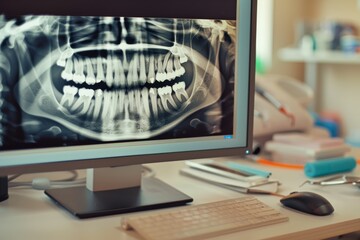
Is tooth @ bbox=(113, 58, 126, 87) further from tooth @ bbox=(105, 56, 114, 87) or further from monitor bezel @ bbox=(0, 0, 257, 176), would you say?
monitor bezel @ bbox=(0, 0, 257, 176)

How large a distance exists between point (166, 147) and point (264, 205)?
0.23m

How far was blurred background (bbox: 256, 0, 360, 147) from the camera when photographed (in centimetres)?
383

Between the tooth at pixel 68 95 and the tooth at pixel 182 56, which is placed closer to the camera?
the tooth at pixel 68 95

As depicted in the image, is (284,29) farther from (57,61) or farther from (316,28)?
(57,61)

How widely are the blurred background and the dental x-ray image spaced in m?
2.59

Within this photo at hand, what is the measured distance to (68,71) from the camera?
1103 mm

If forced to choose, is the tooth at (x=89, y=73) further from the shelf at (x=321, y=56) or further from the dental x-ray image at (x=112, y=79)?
the shelf at (x=321, y=56)

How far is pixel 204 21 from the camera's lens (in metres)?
1.24

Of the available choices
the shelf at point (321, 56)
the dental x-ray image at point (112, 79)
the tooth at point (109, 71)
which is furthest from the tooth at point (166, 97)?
the shelf at point (321, 56)

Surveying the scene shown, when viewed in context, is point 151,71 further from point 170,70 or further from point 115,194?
point 115,194

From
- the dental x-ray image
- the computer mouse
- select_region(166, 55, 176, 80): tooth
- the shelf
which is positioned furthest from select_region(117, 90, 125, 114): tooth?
the shelf

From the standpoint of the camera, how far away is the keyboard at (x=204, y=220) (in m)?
0.99

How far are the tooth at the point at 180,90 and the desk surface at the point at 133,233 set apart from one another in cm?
21

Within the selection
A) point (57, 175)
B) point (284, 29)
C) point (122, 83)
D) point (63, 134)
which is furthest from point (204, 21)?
point (284, 29)
